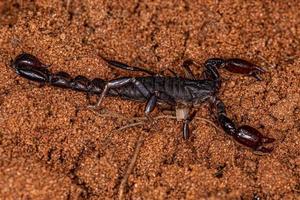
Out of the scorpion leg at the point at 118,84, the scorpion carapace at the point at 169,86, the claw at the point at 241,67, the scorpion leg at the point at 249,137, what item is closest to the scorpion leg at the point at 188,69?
the scorpion carapace at the point at 169,86

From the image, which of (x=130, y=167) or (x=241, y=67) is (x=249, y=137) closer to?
(x=241, y=67)

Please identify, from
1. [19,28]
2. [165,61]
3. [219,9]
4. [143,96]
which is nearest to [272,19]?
[219,9]

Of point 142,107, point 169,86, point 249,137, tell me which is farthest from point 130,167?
point 249,137

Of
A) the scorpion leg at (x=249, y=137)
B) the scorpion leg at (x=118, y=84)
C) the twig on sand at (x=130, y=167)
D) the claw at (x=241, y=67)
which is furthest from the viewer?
the claw at (x=241, y=67)

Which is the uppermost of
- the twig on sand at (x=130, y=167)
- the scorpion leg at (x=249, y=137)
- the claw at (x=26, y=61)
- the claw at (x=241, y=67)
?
the claw at (x=241, y=67)

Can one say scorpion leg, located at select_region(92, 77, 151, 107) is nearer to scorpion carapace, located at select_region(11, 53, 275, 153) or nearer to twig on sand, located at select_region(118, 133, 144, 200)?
scorpion carapace, located at select_region(11, 53, 275, 153)

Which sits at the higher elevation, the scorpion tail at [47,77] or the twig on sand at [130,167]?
the scorpion tail at [47,77]

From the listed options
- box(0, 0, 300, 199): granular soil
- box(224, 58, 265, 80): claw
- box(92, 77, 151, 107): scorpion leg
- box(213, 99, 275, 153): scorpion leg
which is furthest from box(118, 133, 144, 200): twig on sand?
box(224, 58, 265, 80): claw

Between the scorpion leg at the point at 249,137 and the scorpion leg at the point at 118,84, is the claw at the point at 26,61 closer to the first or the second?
the scorpion leg at the point at 118,84
